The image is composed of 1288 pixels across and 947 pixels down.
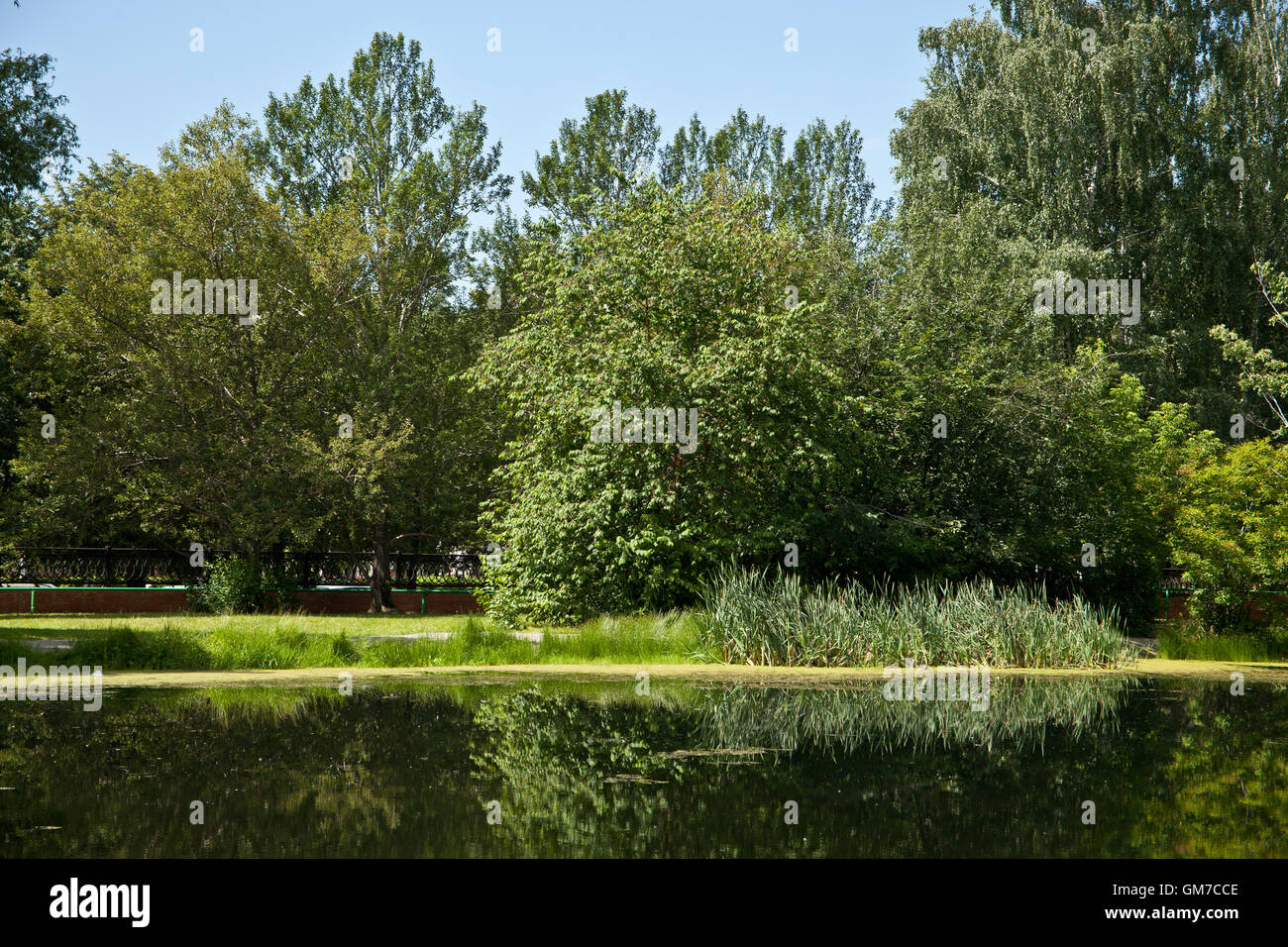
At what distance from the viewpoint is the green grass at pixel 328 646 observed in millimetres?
12844

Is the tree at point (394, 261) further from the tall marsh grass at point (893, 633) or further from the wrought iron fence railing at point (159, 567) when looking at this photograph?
the tall marsh grass at point (893, 633)

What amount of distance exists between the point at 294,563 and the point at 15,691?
16693mm

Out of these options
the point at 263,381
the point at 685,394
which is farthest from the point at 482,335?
the point at 685,394

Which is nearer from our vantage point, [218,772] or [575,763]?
[218,772]

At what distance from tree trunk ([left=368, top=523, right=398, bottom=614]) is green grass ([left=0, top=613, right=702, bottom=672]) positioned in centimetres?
1021

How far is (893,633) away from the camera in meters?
14.5

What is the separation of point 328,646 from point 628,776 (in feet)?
25.6

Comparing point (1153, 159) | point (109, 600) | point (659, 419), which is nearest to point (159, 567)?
point (109, 600)

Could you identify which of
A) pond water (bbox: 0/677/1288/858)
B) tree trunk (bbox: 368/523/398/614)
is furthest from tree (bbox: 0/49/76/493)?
pond water (bbox: 0/677/1288/858)

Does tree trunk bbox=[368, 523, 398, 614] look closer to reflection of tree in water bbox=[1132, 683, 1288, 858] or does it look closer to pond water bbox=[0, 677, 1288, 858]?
pond water bbox=[0, 677, 1288, 858]

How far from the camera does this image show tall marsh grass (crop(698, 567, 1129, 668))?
14.3 metres

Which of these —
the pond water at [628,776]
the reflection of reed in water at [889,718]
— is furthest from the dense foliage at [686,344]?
the pond water at [628,776]

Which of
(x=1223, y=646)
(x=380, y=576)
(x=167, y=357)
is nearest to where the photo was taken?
(x=1223, y=646)

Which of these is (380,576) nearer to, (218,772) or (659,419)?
(659,419)
